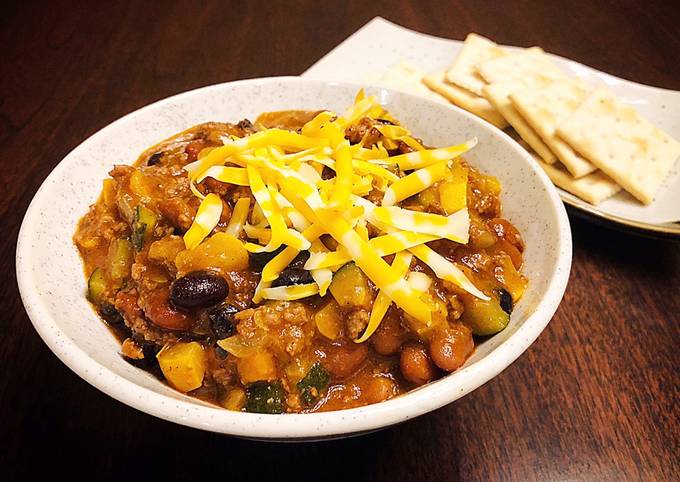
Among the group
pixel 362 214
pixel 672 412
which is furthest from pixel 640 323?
pixel 362 214

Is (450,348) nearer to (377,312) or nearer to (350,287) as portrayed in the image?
(377,312)

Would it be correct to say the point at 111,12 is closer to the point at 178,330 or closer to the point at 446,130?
the point at 446,130

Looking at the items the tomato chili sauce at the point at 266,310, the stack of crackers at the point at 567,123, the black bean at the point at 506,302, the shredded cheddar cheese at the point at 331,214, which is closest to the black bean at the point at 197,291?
the tomato chili sauce at the point at 266,310

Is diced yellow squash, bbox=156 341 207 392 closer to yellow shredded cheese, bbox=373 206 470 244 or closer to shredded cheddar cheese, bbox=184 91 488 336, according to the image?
shredded cheddar cheese, bbox=184 91 488 336

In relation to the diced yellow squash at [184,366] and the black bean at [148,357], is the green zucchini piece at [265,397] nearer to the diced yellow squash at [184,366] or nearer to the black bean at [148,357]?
the diced yellow squash at [184,366]

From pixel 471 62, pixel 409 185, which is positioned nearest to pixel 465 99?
pixel 471 62

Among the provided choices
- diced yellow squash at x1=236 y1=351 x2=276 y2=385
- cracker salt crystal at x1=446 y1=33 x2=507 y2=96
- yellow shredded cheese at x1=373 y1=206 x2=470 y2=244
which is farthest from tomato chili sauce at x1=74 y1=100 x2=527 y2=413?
cracker salt crystal at x1=446 y1=33 x2=507 y2=96
